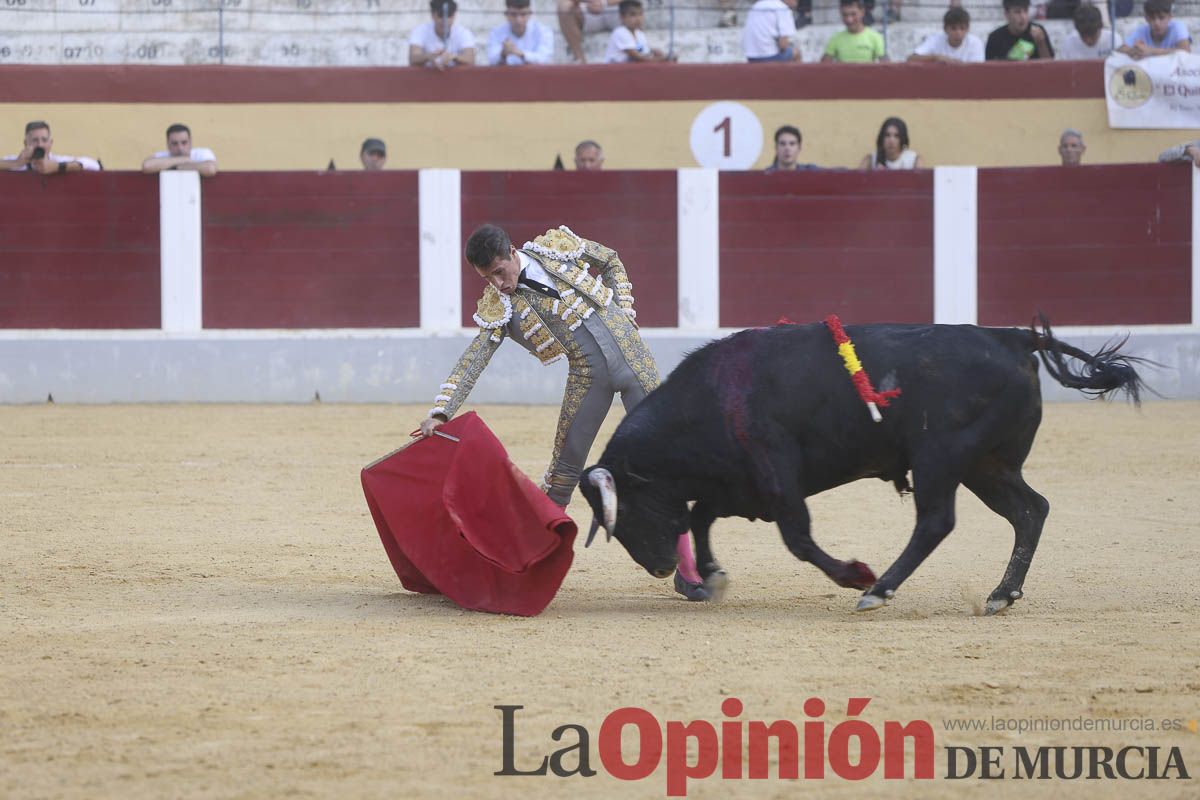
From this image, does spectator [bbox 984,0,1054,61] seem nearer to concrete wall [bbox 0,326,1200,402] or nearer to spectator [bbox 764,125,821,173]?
spectator [bbox 764,125,821,173]

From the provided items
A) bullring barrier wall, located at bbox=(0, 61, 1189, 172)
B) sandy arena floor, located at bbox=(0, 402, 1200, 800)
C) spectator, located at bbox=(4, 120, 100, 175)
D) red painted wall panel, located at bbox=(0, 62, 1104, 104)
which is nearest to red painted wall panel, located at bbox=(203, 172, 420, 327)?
spectator, located at bbox=(4, 120, 100, 175)

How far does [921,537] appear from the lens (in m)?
4.14

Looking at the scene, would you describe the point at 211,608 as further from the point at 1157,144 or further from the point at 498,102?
the point at 1157,144

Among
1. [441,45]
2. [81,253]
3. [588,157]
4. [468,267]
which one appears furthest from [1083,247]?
[81,253]

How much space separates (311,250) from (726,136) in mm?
2870

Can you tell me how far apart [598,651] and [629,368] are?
109cm

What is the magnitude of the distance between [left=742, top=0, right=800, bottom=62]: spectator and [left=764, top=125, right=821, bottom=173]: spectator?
1260 millimetres

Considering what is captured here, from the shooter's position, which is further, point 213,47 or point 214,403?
point 213,47

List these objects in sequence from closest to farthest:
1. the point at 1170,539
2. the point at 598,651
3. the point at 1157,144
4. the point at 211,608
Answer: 1. the point at 598,651
2. the point at 211,608
3. the point at 1170,539
4. the point at 1157,144

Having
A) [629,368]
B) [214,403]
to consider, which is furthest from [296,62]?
[629,368]

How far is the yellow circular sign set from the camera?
34.2 ft

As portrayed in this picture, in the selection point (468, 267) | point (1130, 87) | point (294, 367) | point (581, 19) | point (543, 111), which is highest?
point (581, 19)

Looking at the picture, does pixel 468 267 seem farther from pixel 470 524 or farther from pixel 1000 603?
pixel 1000 603

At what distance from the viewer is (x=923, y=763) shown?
2.82 metres
